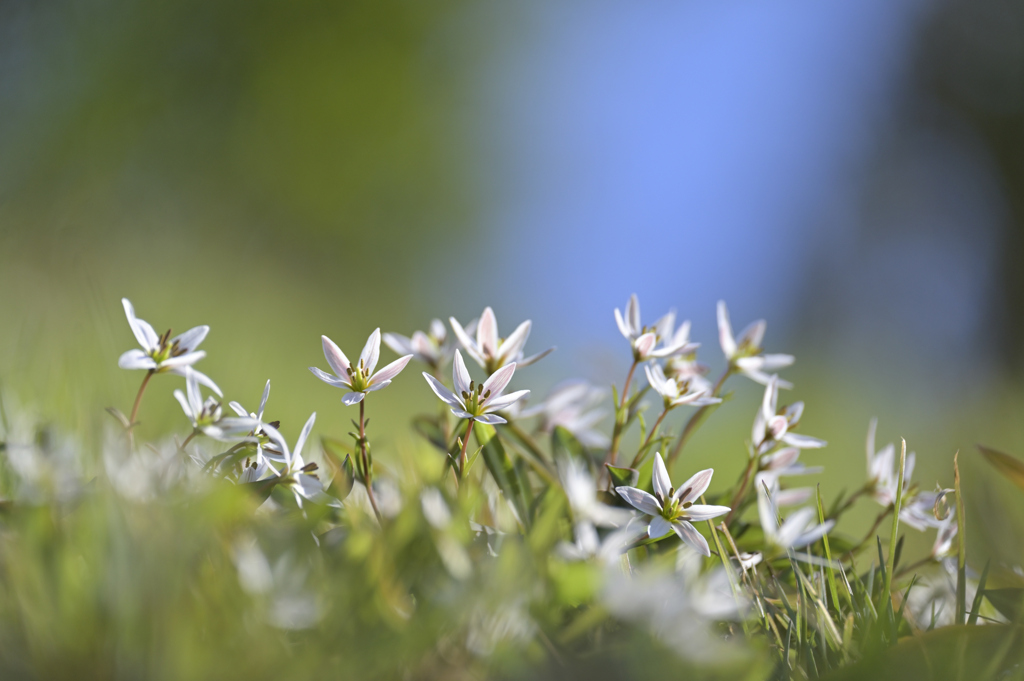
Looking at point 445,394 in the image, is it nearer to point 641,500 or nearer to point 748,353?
point 641,500

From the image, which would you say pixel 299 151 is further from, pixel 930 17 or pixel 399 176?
pixel 930 17

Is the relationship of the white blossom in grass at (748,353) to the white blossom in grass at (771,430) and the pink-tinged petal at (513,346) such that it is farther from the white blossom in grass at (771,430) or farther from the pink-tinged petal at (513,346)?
the pink-tinged petal at (513,346)

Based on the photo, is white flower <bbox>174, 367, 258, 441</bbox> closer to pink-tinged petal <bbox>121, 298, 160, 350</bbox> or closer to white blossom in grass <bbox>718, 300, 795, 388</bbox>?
pink-tinged petal <bbox>121, 298, 160, 350</bbox>

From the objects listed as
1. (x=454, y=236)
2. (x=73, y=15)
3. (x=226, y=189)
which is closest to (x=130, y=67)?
(x=73, y=15)

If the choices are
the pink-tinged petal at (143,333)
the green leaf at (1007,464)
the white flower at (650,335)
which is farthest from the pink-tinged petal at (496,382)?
the green leaf at (1007,464)

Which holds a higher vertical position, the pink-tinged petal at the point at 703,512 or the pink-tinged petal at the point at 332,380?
the pink-tinged petal at the point at 332,380

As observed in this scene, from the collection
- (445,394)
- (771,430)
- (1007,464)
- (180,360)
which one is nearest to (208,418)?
(180,360)

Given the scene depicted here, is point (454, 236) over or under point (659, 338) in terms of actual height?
under
